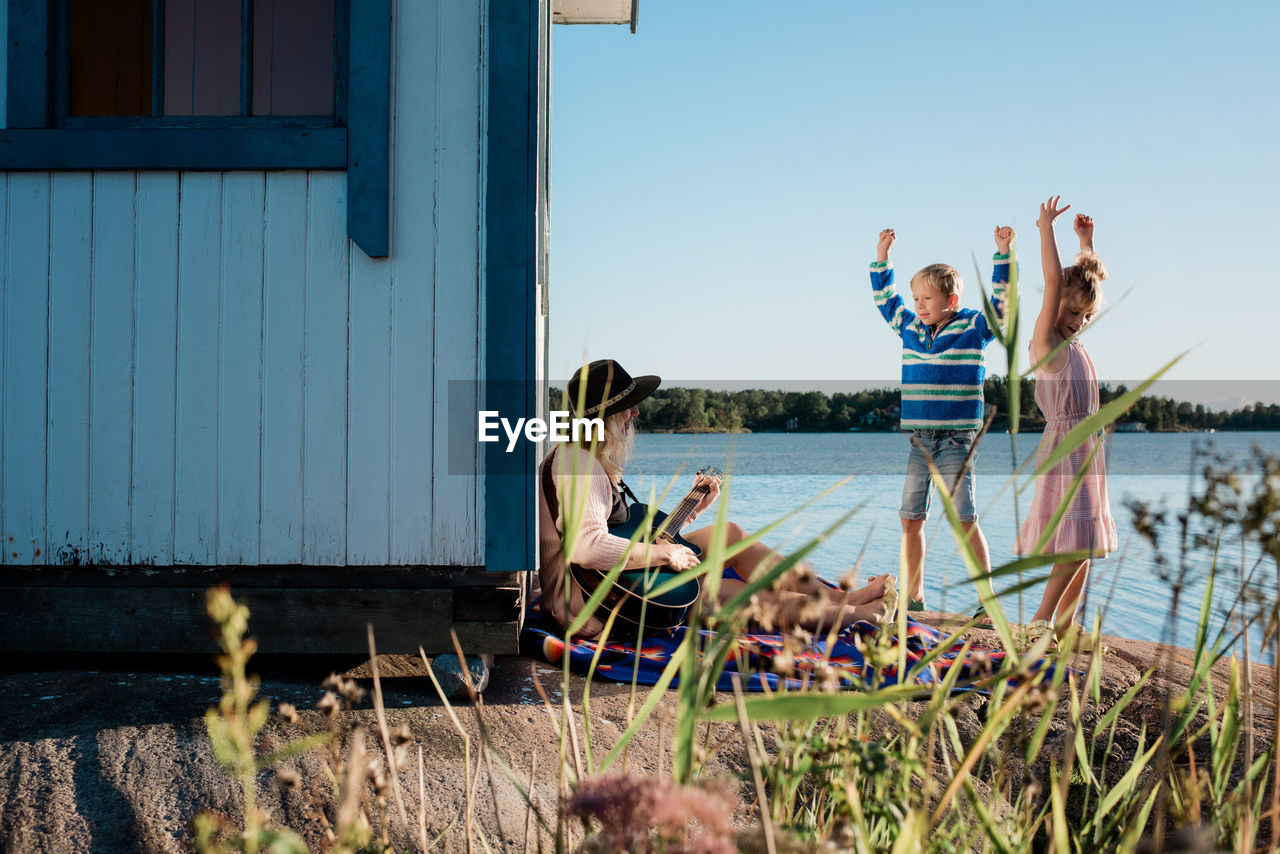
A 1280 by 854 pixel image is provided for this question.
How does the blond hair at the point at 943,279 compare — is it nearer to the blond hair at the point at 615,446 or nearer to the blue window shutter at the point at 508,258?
the blond hair at the point at 615,446

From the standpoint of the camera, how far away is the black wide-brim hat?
354 centimetres

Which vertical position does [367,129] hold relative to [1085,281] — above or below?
above

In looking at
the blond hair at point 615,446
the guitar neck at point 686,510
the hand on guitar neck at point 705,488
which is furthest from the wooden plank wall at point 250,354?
the hand on guitar neck at point 705,488

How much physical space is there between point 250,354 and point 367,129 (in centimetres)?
88

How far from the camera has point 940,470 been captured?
4457mm

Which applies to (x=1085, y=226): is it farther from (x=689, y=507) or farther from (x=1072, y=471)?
(x=689, y=507)

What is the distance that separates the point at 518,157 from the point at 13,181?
5.71ft

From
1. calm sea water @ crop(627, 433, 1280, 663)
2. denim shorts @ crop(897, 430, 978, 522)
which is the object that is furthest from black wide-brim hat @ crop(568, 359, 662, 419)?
denim shorts @ crop(897, 430, 978, 522)

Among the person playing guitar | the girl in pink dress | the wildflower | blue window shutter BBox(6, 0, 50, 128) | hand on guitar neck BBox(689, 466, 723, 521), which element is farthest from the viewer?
hand on guitar neck BBox(689, 466, 723, 521)

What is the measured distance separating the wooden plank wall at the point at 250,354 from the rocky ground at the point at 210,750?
43 centimetres

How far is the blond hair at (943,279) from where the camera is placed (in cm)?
459

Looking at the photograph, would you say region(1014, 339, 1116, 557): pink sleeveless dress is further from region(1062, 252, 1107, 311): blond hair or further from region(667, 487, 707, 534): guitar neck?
region(667, 487, 707, 534): guitar neck

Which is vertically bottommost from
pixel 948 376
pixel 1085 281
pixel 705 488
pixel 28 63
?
pixel 705 488

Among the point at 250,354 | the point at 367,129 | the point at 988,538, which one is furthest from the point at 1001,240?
the point at 988,538
